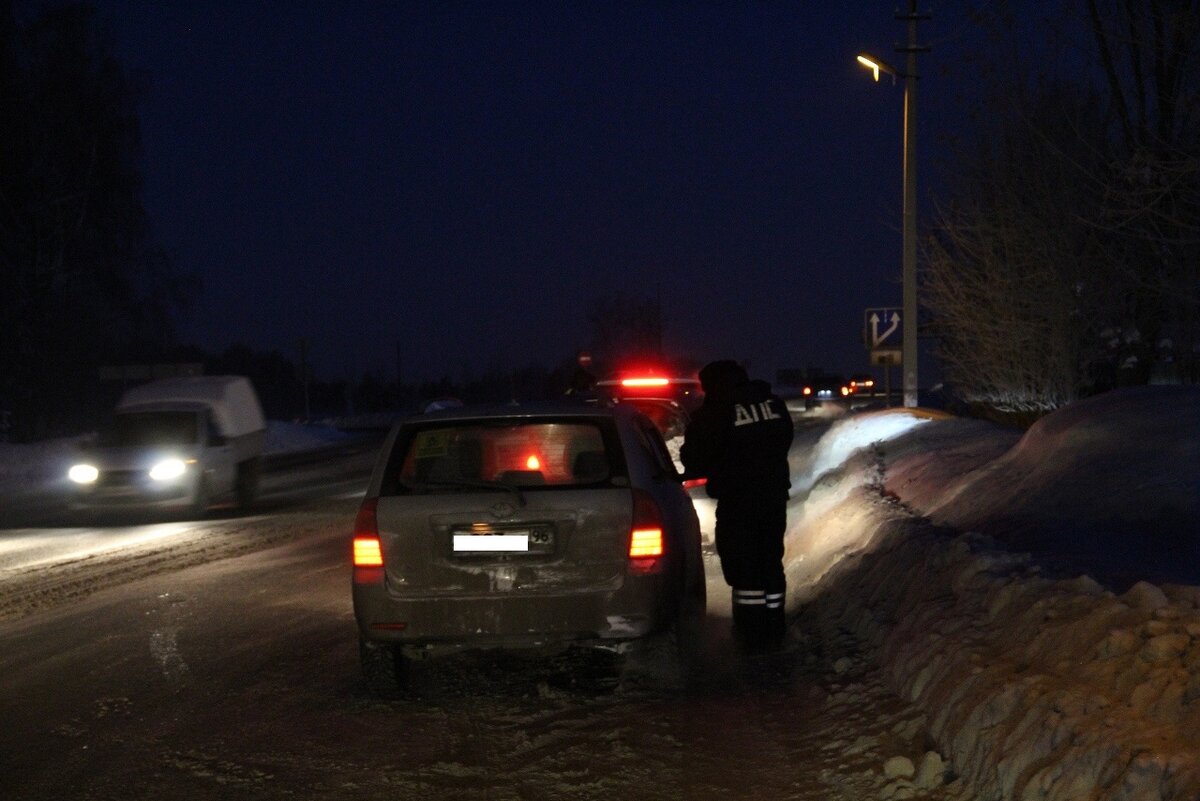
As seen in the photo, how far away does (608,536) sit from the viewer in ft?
22.5

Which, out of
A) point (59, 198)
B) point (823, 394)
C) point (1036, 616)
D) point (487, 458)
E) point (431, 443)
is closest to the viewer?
point (1036, 616)

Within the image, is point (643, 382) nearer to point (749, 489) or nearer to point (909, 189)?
point (909, 189)

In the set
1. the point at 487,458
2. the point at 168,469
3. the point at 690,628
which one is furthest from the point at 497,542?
the point at 168,469

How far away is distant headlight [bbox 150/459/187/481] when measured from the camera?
60.5 feet

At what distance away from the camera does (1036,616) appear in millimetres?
5770

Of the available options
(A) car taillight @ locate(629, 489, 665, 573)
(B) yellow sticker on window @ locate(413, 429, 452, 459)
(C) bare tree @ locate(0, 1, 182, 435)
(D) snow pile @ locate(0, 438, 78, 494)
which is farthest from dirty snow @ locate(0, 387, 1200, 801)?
(C) bare tree @ locate(0, 1, 182, 435)

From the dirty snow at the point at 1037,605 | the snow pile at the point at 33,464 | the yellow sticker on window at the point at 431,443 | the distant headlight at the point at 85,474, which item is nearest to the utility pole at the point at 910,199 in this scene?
the dirty snow at the point at 1037,605

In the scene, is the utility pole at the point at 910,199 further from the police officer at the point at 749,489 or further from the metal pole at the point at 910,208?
the police officer at the point at 749,489

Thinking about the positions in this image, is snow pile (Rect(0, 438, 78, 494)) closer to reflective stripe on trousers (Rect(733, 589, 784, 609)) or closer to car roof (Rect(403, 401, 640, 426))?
car roof (Rect(403, 401, 640, 426))

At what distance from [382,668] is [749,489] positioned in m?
2.63

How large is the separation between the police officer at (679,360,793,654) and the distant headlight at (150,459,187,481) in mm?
12163

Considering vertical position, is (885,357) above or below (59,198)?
below

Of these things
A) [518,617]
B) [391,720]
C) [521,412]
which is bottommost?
[391,720]

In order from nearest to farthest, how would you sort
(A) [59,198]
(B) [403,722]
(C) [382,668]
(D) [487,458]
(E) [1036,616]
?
(E) [1036,616] < (B) [403,722] < (C) [382,668] < (D) [487,458] < (A) [59,198]
